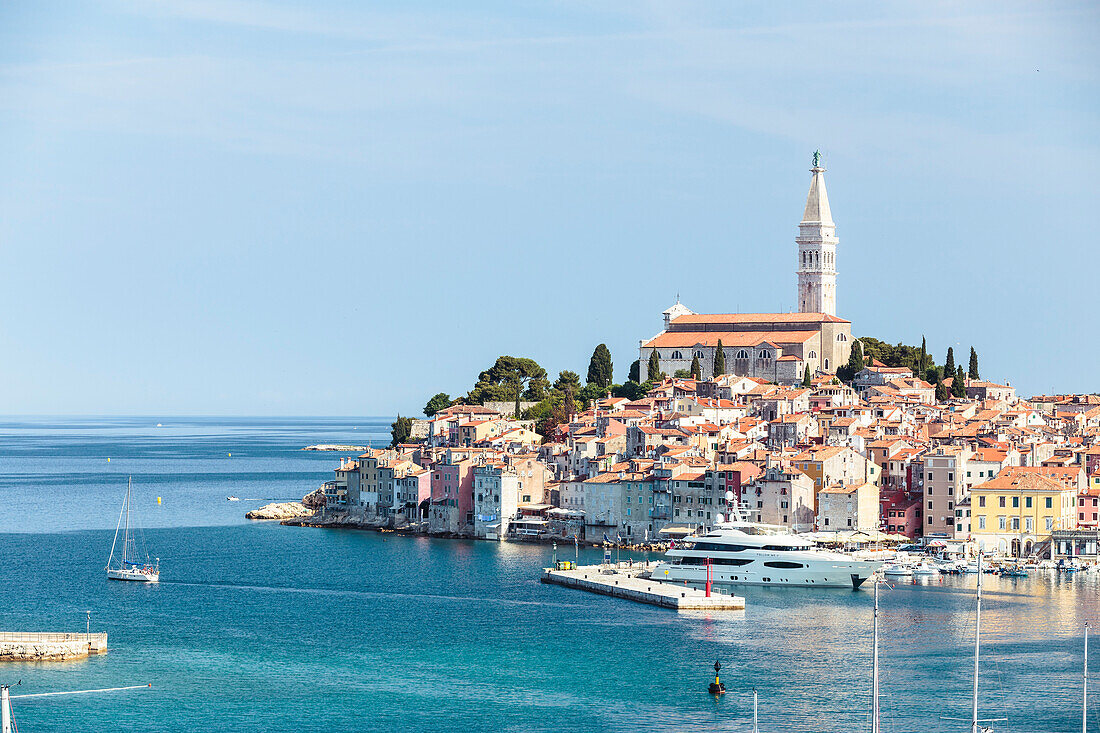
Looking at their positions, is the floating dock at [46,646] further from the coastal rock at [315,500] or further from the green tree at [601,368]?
the green tree at [601,368]

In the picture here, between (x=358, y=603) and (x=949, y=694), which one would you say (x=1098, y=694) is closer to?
(x=949, y=694)

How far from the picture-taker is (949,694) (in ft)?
114

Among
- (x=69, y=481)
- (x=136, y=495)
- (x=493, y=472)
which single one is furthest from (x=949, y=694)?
(x=69, y=481)

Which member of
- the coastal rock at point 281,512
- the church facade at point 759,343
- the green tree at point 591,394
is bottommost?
the coastal rock at point 281,512

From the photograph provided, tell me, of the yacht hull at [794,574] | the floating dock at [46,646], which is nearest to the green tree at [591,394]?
the yacht hull at [794,574]

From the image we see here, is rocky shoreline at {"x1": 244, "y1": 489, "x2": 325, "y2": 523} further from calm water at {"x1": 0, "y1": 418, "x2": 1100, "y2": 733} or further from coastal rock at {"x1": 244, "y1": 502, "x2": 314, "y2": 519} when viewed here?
calm water at {"x1": 0, "y1": 418, "x2": 1100, "y2": 733}

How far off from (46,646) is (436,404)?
197 feet

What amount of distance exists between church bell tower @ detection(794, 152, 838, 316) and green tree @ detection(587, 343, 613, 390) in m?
14.8

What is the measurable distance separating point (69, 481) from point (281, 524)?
38.0 metres

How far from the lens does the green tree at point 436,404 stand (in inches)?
3819

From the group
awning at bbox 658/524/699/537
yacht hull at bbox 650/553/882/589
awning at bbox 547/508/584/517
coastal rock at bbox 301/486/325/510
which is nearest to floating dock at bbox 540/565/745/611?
yacht hull at bbox 650/553/882/589

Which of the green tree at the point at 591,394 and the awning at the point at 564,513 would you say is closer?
the awning at the point at 564,513

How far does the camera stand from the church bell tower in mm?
105125

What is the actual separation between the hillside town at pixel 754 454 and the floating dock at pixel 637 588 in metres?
4.08
